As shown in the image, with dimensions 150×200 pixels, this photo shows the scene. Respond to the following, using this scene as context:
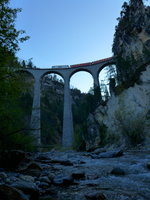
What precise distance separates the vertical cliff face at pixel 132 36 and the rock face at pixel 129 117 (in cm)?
820

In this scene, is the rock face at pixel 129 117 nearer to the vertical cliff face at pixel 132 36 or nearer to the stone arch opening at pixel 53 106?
the vertical cliff face at pixel 132 36

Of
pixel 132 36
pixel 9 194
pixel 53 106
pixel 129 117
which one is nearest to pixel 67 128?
pixel 129 117

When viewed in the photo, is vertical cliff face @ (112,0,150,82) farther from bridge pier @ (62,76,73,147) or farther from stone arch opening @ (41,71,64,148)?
stone arch opening @ (41,71,64,148)

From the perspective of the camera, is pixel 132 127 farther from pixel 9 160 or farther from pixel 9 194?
pixel 9 194

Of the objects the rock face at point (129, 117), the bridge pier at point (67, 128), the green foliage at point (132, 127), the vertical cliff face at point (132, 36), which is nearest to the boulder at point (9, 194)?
the rock face at point (129, 117)

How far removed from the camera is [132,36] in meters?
31.9

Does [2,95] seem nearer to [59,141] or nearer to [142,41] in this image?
[142,41]

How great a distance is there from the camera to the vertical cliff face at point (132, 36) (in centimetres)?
2818

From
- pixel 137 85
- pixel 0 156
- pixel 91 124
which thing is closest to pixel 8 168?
pixel 0 156

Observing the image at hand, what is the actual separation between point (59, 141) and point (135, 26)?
39199 mm

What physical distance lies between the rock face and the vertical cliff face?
26.9 feet

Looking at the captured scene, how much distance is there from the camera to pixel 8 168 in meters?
5.27

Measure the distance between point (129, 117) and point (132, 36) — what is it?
22.4 metres

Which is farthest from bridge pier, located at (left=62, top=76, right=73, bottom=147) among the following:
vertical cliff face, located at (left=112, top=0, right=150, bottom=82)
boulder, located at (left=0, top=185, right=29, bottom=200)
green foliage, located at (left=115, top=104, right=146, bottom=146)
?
boulder, located at (left=0, top=185, right=29, bottom=200)
